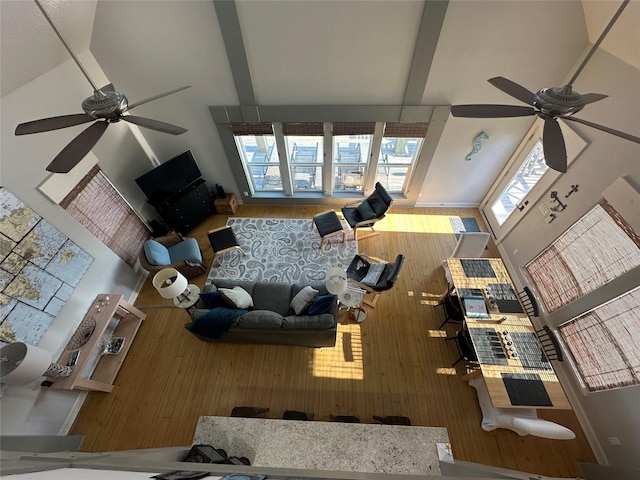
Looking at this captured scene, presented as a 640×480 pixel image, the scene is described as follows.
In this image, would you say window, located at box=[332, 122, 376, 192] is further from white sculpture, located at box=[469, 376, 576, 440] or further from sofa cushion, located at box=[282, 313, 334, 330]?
white sculpture, located at box=[469, 376, 576, 440]

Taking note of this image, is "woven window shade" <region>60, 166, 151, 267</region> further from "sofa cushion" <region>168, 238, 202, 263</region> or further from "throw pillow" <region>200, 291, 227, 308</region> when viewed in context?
"throw pillow" <region>200, 291, 227, 308</region>

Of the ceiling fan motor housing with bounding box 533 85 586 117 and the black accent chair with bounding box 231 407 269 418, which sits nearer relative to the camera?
the ceiling fan motor housing with bounding box 533 85 586 117

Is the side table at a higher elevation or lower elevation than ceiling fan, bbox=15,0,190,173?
higher

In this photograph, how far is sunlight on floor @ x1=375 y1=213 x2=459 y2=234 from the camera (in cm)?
553

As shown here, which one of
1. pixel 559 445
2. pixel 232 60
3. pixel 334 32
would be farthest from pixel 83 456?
pixel 334 32

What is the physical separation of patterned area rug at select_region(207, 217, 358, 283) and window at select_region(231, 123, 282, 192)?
2.61 feet

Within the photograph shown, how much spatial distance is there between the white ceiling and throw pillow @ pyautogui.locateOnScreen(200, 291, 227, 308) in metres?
2.87

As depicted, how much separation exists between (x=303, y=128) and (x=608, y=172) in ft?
13.0

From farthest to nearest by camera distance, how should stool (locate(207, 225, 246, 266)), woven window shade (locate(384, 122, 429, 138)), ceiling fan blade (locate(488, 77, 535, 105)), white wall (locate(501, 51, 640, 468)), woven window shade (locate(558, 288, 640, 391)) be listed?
stool (locate(207, 225, 246, 266)) → woven window shade (locate(384, 122, 429, 138)) → white wall (locate(501, 51, 640, 468)) → woven window shade (locate(558, 288, 640, 391)) → ceiling fan blade (locate(488, 77, 535, 105))

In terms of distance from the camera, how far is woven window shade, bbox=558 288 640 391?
278cm

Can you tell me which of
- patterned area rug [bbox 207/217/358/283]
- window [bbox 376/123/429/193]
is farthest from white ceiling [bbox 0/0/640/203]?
patterned area rug [bbox 207/217/358/283]

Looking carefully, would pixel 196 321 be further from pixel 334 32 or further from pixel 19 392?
pixel 334 32

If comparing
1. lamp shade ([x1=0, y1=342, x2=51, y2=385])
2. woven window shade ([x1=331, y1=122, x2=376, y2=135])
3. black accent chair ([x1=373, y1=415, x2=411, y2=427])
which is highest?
woven window shade ([x1=331, y1=122, x2=376, y2=135])

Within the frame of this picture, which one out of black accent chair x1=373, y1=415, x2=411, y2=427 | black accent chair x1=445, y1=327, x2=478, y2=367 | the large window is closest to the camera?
black accent chair x1=373, y1=415, x2=411, y2=427
